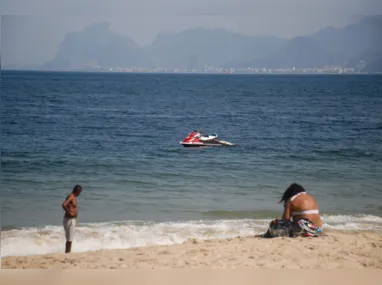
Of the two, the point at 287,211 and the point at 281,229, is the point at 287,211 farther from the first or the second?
the point at 281,229

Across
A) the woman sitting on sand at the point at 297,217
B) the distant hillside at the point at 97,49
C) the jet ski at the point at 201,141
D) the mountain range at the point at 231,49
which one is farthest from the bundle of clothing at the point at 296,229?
the jet ski at the point at 201,141

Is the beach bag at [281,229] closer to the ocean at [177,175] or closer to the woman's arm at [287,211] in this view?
the woman's arm at [287,211]

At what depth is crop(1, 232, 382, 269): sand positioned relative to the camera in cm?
449

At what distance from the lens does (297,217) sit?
16.6 ft

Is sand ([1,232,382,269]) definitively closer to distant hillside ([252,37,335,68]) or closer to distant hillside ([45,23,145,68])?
distant hillside ([252,37,335,68])

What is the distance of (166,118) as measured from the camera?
12094 millimetres

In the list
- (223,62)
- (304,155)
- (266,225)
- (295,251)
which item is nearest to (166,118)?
(304,155)

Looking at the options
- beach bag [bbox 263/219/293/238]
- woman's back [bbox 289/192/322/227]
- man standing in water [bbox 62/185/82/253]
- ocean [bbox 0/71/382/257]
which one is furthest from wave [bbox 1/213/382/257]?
woman's back [bbox 289/192/322/227]

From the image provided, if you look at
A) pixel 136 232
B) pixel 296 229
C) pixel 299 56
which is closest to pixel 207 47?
pixel 299 56

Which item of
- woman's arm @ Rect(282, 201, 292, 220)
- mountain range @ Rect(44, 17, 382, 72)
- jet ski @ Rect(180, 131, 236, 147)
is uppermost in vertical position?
mountain range @ Rect(44, 17, 382, 72)

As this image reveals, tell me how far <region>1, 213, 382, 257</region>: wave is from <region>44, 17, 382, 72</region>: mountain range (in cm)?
173

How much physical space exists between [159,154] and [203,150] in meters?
0.73

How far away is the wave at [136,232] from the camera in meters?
5.58

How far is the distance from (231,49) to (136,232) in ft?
7.16
